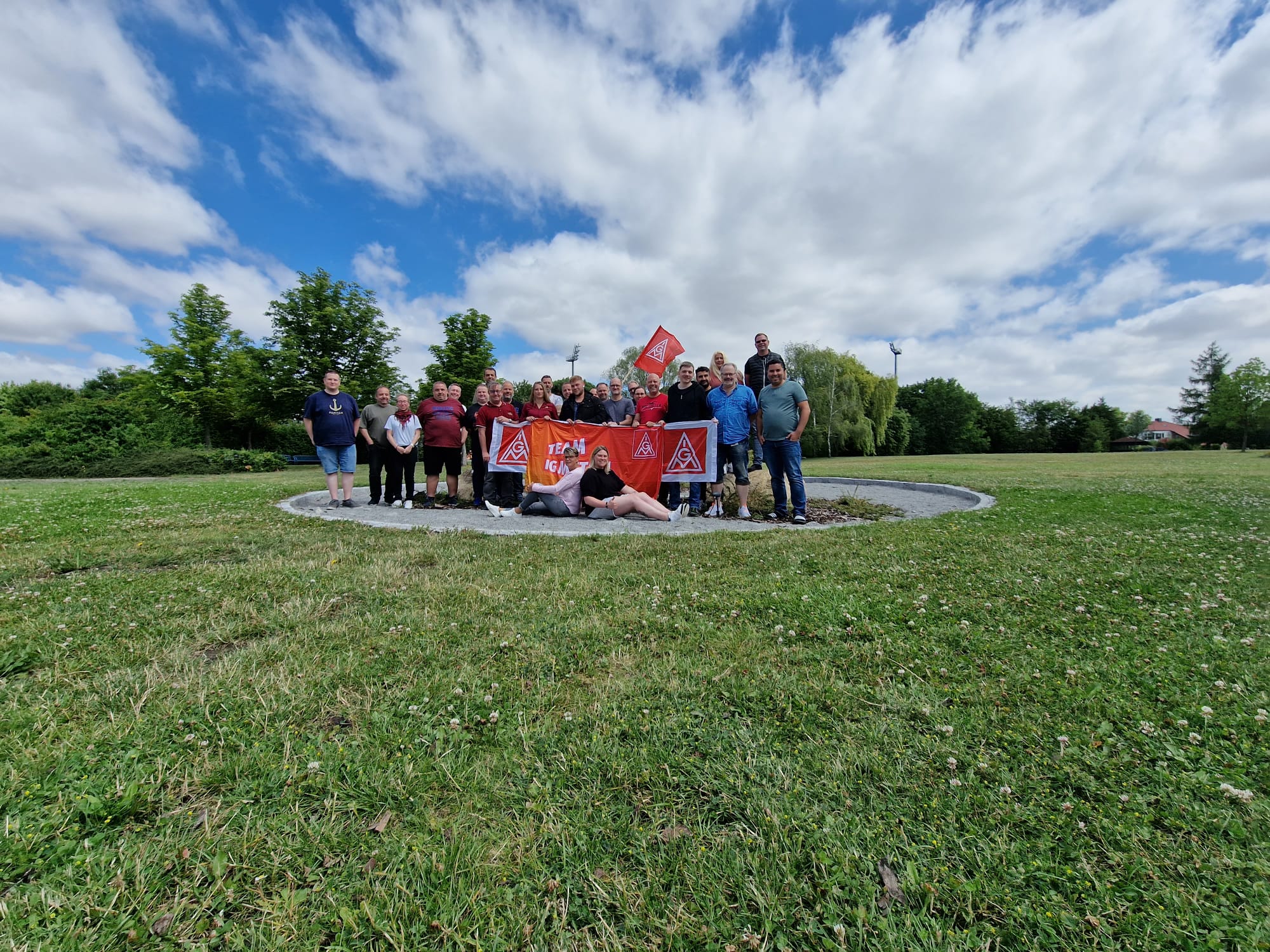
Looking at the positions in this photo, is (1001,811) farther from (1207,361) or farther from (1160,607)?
(1207,361)

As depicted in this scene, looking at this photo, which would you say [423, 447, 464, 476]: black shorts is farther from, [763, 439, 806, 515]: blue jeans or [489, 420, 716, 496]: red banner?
[763, 439, 806, 515]: blue jeans

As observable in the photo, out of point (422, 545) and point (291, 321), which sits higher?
point (291, 321)

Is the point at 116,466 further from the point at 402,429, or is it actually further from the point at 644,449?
the point at 644,449

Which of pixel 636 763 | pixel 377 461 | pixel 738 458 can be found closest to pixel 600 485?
pixel 738 458

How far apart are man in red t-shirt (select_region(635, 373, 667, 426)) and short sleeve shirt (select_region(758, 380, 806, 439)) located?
2.07 meters

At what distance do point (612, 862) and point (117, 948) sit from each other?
1.28 metres

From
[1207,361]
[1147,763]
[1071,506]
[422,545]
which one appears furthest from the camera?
[1207,361]

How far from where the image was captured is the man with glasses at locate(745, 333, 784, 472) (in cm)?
936

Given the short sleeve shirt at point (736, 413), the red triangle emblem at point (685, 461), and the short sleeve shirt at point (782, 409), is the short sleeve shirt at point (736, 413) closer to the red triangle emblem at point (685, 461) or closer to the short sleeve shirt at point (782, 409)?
the short sleeve shirt at point (782, 409)

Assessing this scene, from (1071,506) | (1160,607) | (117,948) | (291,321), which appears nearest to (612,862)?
(117,948)

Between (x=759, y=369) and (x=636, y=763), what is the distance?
862 centimetres

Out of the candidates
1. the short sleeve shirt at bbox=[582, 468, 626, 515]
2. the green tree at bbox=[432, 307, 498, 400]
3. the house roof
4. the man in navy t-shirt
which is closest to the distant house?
the house roof

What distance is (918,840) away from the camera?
1689mm

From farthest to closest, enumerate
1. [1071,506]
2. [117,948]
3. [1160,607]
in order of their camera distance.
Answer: [1071,506] < [1160,607] < [117,948]
